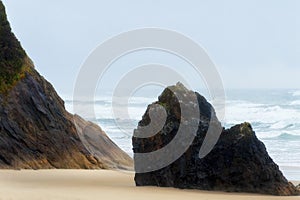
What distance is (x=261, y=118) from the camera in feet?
155

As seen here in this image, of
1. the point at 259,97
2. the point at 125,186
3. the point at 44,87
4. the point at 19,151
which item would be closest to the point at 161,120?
the point at 125,186

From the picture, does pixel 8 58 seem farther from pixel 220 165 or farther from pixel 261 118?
pixel 261 118

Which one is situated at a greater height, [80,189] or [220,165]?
[220,165]

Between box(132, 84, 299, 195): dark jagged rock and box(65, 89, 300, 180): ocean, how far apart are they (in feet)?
27.5

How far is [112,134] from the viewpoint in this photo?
44.2m

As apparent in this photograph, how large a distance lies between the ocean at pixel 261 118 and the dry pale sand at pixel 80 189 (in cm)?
914

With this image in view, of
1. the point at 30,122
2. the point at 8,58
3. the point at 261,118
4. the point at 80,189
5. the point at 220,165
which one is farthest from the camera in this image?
the point at 261,118

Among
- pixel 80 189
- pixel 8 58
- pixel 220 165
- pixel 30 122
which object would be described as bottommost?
pixel 80 189

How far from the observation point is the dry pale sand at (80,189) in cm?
1230

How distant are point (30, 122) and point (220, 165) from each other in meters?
10.9

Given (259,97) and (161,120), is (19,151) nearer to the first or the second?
(161,120)

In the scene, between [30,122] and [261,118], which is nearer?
[30,122]

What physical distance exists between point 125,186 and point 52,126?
935cm

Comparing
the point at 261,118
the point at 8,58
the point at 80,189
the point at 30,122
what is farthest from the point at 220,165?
the point at 261,118
